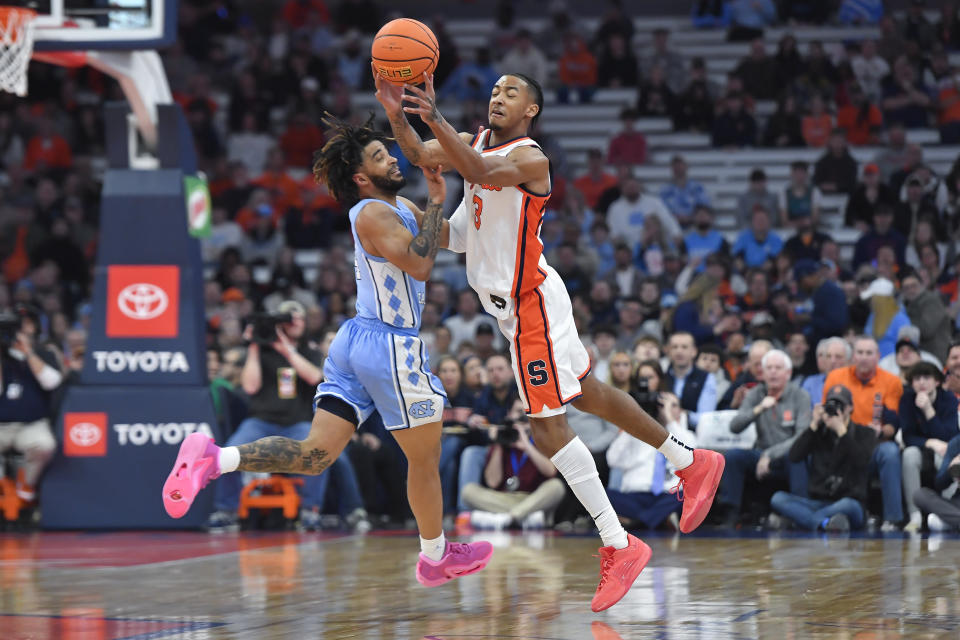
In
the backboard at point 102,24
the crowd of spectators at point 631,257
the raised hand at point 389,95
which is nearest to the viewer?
the raised hand at point 389,95

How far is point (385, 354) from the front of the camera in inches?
228

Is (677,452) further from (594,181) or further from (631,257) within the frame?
(594,181)

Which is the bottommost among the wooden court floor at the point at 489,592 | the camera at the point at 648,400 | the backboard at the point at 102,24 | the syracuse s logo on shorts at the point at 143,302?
the wooden court floor at the point at 489,592

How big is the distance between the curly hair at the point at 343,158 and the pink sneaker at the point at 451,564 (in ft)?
5.45

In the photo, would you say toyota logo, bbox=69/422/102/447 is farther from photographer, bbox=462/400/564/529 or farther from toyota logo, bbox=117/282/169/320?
photographer, bbox=462/400/564/529

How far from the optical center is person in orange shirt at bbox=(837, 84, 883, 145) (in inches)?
588

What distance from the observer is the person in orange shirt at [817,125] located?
15.1 m

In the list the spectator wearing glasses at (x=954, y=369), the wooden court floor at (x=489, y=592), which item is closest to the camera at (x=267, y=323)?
the wooden court floor at (x=489, y=592)

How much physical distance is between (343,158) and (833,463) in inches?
191

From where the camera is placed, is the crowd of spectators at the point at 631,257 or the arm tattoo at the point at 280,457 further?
the crowd of spectators at the point at 631,257

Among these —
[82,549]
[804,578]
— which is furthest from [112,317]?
[804,578]

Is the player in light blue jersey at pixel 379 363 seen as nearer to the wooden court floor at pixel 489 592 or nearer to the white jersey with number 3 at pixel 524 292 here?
the white jersey with number 3 at pixel 524 292

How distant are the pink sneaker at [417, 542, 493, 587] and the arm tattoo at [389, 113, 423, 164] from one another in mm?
1783

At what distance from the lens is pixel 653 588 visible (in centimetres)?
629
